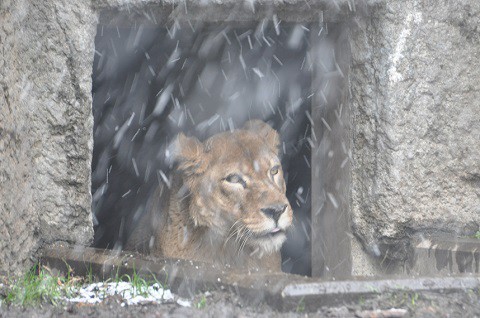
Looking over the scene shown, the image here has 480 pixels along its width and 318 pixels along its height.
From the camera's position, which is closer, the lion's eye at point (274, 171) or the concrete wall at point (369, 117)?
the concrete wall at point (369, 117)

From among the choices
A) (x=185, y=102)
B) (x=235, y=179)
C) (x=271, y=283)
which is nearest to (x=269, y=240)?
(x=235, y=179)

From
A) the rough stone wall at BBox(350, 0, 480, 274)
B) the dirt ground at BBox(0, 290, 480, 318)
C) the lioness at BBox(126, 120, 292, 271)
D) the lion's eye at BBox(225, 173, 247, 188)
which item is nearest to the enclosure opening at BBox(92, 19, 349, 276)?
the lioness at BBox(126, 120, 292, 271)

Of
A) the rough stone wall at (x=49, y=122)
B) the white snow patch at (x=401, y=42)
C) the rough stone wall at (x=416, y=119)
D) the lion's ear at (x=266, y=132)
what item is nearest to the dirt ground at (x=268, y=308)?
the rough stone wall at (x=49, y=122)

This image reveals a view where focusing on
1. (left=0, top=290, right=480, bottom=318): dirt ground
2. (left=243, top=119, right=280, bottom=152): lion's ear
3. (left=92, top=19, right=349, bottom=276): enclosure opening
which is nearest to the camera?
(left=0, top=290, right=480, bottom=318): dirt ground

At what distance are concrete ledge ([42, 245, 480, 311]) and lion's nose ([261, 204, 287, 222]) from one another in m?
1.19

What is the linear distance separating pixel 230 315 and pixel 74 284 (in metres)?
1.46

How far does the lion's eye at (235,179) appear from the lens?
6.50 meters

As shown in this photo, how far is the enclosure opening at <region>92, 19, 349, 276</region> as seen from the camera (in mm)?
8617

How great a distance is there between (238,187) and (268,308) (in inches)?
94.6

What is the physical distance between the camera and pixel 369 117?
21.0ft

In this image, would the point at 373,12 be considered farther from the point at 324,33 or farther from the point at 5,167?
the point at 5,167

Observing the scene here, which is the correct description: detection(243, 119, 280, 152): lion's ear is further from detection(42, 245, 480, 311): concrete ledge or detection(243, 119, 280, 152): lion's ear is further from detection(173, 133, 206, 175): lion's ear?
detection(42, 245, 480, 311): concrete ledge

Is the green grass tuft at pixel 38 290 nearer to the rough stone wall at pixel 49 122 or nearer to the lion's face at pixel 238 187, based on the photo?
the rough stone wall at pixel 49 122

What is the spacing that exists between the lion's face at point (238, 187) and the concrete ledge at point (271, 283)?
1203 mm
